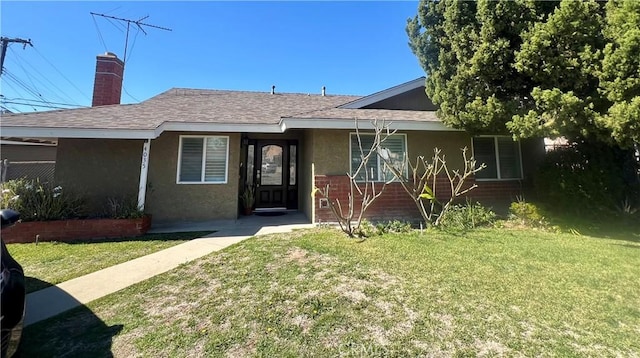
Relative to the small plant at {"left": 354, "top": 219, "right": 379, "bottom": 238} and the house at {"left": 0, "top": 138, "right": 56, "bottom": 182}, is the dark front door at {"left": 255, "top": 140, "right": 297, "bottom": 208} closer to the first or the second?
the small plant at {"left": 354, "top": 219, "right": 379, "bottom": 238}

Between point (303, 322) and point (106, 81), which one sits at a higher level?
point (106, 81)

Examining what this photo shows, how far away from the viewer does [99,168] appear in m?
7.91

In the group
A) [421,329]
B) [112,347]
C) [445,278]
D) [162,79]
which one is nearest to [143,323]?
[112,347]

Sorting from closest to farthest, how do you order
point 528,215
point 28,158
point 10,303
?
point 10,303 < point 528,215 < point 28,158

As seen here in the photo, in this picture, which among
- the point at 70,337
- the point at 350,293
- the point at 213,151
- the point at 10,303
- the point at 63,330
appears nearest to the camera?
the point at 10,303

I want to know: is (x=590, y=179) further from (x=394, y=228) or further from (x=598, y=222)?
(x=394, y=228)

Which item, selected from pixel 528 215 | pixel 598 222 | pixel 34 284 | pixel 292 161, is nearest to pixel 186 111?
pixel 292 161

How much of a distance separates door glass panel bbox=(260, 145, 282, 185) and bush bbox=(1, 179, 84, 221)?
5261mm

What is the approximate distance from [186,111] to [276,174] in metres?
3.62

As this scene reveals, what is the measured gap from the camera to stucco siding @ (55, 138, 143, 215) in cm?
770

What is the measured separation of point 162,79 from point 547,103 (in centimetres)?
1952

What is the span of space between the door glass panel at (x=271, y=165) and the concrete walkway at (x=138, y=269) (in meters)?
2.53

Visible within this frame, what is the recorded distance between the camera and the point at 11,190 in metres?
6.35

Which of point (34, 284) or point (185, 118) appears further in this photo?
point (185, 118)
